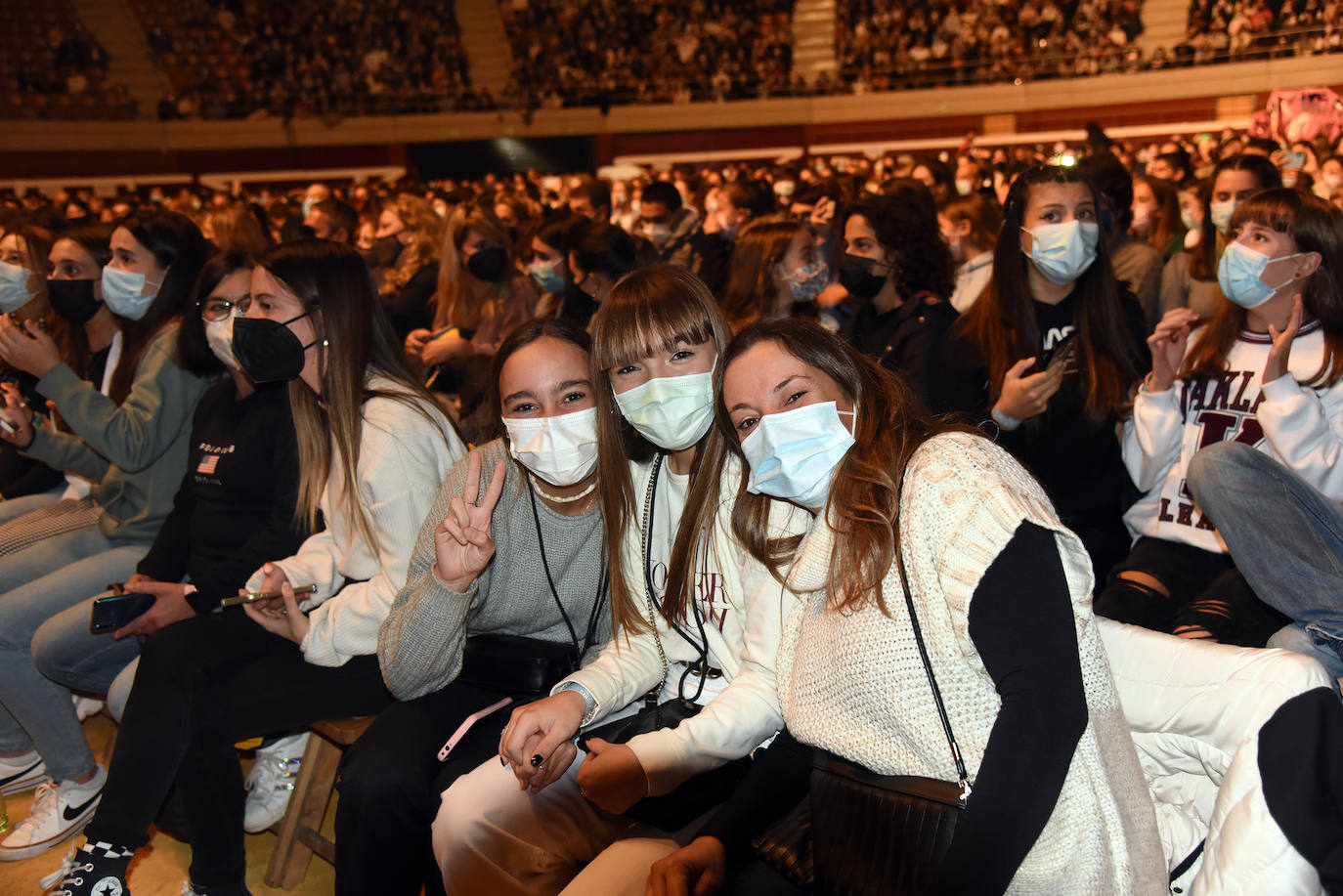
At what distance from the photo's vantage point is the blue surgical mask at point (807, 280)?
12.9 ft

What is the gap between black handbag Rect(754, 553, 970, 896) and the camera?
1433 millimetres

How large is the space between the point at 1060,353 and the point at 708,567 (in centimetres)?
144

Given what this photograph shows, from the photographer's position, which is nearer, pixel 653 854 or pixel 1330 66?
pixel 653 854

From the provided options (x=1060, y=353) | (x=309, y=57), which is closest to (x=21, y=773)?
(x=1060, y=353)

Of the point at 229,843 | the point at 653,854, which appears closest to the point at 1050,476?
the point at 653,854

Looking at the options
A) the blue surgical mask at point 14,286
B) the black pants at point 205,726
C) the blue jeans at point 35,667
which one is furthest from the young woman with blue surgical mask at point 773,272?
the blue surgical mask at point 14,286

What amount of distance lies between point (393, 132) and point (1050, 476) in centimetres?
2036

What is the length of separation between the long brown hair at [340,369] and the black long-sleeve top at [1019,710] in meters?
1.67

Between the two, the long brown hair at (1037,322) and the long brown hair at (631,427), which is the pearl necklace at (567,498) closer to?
the long brown hair at (631,427)

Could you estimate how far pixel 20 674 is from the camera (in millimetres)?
3020

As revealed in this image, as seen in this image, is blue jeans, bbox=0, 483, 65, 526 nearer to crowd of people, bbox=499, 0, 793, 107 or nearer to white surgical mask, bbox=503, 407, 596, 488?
white surgical mask, bbox=503, 407, 596, 488

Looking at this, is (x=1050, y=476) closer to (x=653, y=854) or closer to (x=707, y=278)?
(x=653, y=854)

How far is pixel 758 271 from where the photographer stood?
3906 mm

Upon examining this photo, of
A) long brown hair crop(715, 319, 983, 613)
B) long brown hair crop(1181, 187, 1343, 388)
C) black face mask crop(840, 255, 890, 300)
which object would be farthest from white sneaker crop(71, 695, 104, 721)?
long brown hair crop(1181, 187, 1343, 388)
